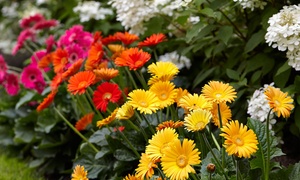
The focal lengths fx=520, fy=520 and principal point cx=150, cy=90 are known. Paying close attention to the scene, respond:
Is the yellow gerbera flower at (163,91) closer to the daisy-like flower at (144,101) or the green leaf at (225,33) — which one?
the daisy-like flower at (144,101)

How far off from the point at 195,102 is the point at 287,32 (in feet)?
2.02

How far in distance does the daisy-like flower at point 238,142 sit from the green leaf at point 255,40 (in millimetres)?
1110

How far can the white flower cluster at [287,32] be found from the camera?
7.71 ft

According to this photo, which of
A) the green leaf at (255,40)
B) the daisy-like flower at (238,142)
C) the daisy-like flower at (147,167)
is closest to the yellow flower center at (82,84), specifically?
the daisy-like flower at (147,167)

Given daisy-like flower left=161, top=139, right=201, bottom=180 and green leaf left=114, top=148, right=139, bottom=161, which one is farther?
green leaf left=114, top=148, right=139, bottom=161

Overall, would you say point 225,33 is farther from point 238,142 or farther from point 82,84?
point 238,142

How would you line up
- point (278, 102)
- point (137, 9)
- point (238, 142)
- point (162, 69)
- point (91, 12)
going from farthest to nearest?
point (91, 12), point (137, 9), point (162, 69), point (278, 102), point (238, 142)

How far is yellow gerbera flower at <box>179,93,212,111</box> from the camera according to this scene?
202cm

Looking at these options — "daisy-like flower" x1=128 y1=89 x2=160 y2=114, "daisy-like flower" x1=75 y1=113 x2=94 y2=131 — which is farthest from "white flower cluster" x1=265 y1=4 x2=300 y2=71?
"daisy-like flower" x1=75 y1=113 x2=94 y2=131

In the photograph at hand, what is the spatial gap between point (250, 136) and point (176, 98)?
55 centimetres

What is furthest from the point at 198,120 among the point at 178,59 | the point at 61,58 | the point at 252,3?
the point at 178,59

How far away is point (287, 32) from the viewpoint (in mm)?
2350

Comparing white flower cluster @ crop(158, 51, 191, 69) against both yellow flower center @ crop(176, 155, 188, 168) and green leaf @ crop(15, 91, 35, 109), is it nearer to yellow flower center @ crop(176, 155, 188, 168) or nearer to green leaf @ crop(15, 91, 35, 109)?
green leaf @ crop(15, 91, 35, 109)

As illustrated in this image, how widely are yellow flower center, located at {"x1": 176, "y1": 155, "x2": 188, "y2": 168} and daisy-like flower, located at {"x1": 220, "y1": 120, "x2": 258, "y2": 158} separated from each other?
0.15 metres
